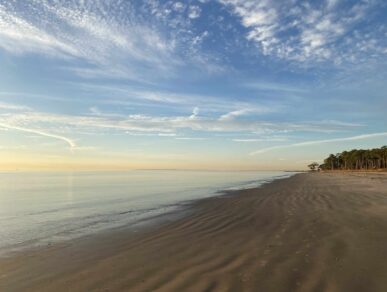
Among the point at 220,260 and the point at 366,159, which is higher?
the point at 366,159

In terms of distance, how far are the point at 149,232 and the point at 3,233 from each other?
251 inches

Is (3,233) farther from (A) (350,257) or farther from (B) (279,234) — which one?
(A) (350,257)

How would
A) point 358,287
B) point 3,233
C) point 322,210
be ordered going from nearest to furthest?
point 358,287
point 3,233
point 322,210

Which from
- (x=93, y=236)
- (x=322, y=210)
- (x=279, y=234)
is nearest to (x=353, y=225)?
(x=279, y=234)

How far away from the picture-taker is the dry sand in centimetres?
712

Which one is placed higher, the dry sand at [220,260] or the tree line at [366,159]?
the tree line at [366,159]

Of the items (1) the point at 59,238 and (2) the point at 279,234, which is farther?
(1) the point at 59,238

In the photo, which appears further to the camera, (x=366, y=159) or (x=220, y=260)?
(x=366, y=159)

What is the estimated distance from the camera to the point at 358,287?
6.69 m

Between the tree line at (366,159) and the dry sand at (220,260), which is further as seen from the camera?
the tree line at (366,159)

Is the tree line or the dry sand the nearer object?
the dry sand

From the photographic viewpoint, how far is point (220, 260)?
890 cm

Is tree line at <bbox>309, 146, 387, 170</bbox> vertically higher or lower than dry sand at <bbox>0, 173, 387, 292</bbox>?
higher

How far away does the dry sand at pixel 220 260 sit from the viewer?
712cm
